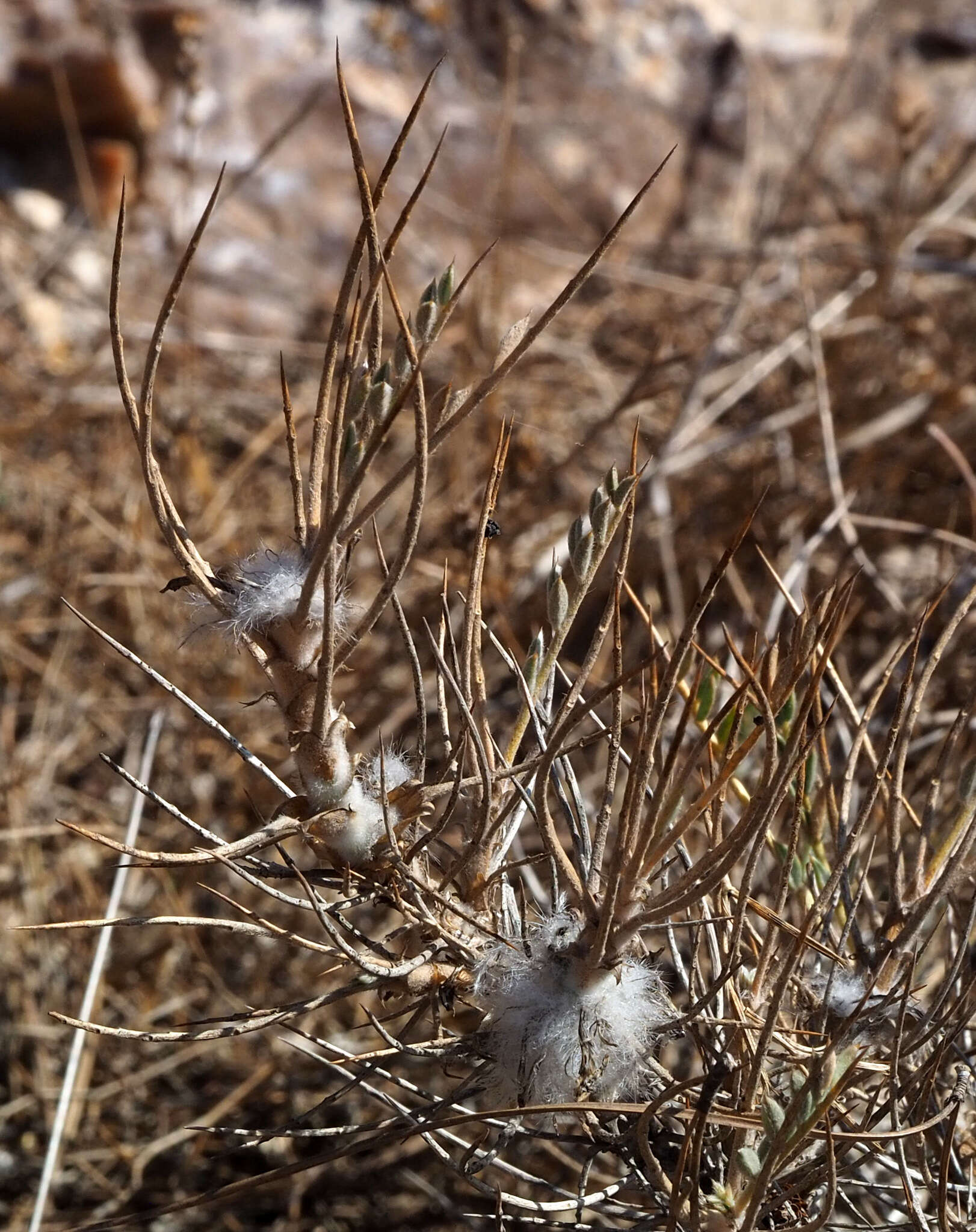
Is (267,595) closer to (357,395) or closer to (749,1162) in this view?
(357,395)

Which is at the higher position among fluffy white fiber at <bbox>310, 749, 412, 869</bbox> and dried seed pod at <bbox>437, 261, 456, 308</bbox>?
dried seed pod at <bbox>437, 261, 456, 308</bbox>

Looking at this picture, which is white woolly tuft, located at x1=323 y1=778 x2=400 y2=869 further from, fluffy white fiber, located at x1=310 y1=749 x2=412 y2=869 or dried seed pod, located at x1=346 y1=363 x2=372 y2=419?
dried seed pod, located at x1=346 y1=363 x2=372 y2=419

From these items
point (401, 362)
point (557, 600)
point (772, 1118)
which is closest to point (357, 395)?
point (401, 362)

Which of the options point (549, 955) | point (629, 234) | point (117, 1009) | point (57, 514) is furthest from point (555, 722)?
point (629, 234)

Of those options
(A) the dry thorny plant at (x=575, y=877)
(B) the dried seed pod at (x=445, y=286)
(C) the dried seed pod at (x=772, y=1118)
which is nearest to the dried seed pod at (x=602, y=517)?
(A) the dry thorny plant at (x=575, y=877)

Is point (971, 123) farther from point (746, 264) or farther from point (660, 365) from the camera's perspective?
point (660, 365)

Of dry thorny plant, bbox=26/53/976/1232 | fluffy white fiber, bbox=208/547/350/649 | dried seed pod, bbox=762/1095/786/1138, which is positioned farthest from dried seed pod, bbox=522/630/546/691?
dried seed pod, bbox=762/1095/786/1138

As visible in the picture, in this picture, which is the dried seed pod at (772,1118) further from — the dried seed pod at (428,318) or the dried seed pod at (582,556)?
the dried seed pod at (428,318)
